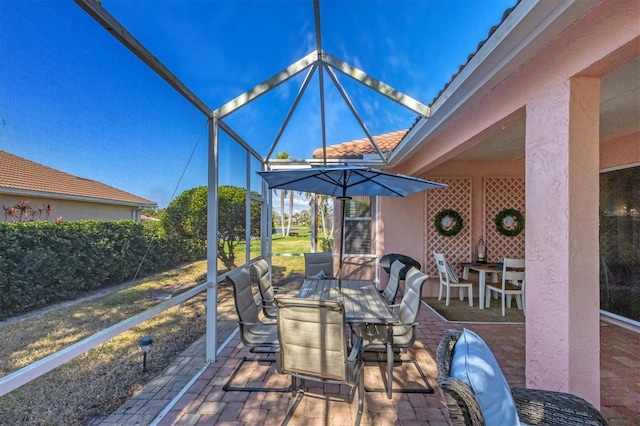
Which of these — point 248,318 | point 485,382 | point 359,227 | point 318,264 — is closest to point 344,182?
point 248,318

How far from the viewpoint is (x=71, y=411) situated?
91.4 inches

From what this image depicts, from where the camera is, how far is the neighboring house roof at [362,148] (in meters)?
6.04

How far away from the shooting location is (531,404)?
165 cm

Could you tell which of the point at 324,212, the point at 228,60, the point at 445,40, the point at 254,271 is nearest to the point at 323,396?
the point at 254,271

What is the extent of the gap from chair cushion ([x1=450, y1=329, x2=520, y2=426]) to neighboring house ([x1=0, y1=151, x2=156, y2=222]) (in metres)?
2.13

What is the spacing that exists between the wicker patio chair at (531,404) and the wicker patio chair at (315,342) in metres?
0.72

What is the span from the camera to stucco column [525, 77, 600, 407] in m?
1.78

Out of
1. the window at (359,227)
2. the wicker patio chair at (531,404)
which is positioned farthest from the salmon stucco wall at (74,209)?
the window at (359,227)

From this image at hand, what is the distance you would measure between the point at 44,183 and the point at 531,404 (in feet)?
9.40

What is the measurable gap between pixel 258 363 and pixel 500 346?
3.05 meters

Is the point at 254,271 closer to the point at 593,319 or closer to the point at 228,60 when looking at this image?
the point at 228,60

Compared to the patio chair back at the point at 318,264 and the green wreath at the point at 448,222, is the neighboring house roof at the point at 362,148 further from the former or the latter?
the patio chair back at the point at 318,264

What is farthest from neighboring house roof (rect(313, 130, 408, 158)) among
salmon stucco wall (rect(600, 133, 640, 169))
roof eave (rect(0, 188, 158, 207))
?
roof eave (rect(0, 188, 158, 207))

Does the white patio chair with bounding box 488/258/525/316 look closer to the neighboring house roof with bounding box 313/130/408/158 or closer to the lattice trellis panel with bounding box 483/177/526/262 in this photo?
the lattice trellis panel with bounding box 483/177/526/262
